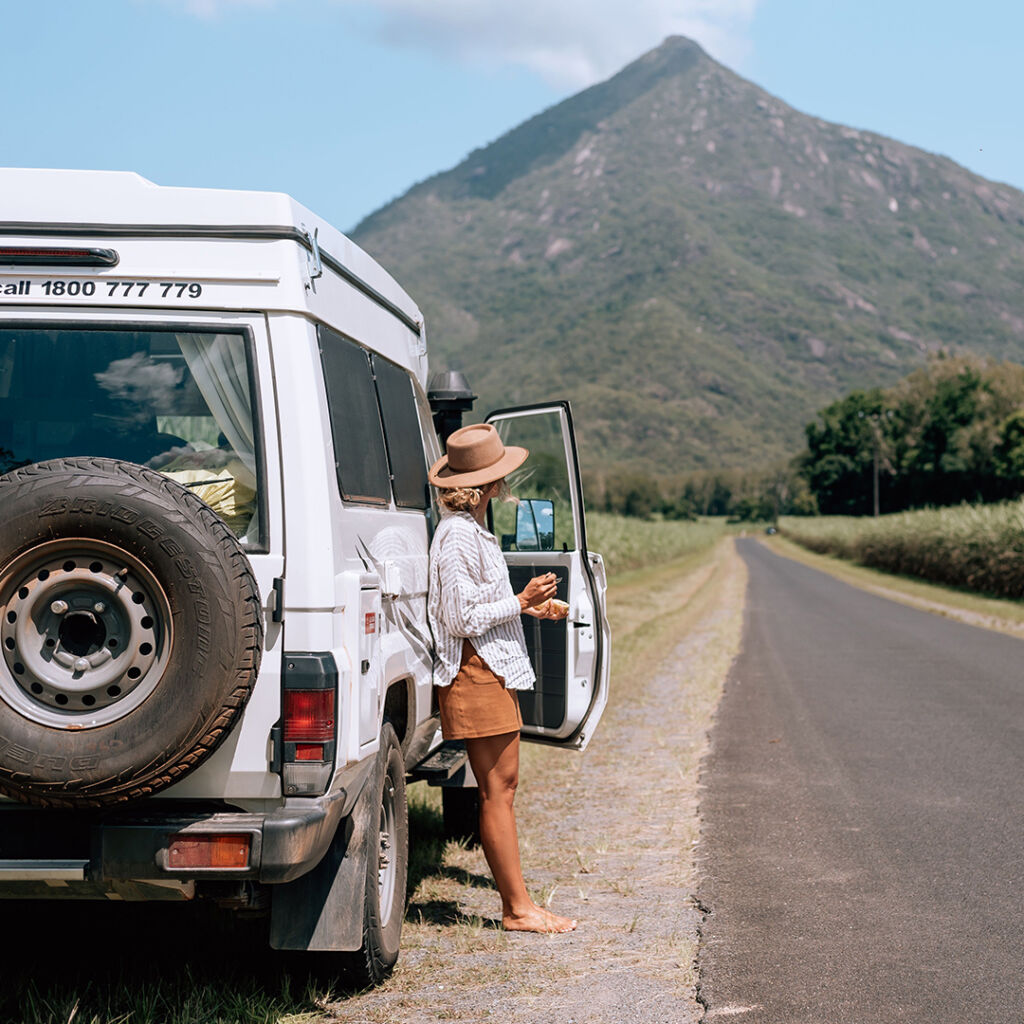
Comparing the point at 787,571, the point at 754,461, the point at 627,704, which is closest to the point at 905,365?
the point at 754,461

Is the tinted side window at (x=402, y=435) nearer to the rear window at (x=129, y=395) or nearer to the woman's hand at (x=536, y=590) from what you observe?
the woman's hand at (x=536, y=590)

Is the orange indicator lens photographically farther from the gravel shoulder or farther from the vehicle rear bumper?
the gravel shoulder

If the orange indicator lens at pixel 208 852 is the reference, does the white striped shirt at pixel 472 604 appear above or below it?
above

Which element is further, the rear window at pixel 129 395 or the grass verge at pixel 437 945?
the grass verge at pixel 437 945

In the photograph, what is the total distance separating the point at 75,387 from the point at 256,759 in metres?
1.37

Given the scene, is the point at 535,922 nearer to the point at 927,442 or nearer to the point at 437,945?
the point at 437,945

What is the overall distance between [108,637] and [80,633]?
9 cm

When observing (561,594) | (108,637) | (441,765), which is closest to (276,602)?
(108,637)

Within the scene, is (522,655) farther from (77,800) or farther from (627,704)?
(627,704)

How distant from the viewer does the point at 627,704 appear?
11.9m

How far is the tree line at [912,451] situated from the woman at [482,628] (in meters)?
55.8

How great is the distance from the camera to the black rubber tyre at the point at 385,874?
4129 mm

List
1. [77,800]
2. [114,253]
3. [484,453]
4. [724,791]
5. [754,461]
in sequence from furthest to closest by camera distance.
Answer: [754,461] < [724,791] < [484,453] < [114,253] < [77,800]

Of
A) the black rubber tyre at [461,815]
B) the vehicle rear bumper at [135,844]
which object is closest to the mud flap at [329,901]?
the vehicle rear bumper at [135,844]
